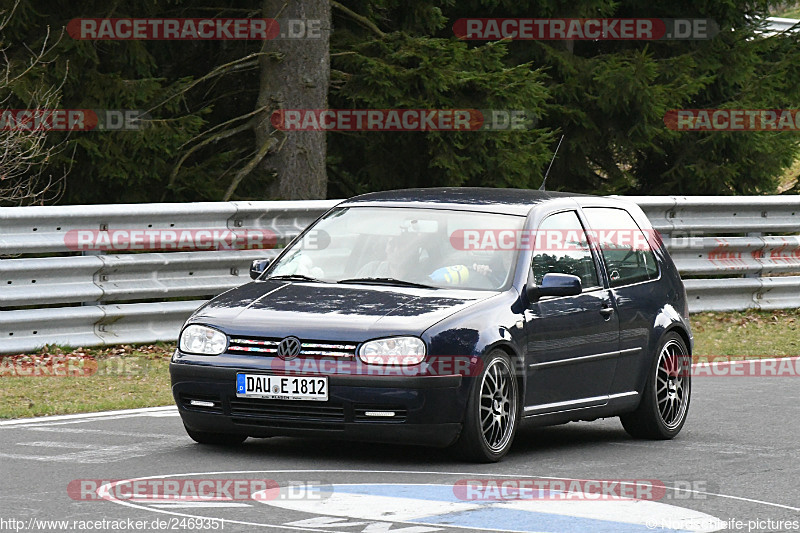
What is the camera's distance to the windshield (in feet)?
30.7

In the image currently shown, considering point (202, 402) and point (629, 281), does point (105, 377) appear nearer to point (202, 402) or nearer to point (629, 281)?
point (202, 402)

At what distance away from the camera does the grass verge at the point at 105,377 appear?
1098cm

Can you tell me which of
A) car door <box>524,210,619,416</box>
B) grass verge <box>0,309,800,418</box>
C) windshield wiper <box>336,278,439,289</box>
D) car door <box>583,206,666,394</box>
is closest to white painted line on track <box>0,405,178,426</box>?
grass verge <box>0,309,800,418</box>

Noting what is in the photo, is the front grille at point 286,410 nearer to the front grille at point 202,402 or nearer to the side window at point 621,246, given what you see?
the front grille at point 202,402

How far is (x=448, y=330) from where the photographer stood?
8.58 metres

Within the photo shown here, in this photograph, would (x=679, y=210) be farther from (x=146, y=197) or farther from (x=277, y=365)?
(x=277, y=365)

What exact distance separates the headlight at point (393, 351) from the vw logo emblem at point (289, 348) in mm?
351

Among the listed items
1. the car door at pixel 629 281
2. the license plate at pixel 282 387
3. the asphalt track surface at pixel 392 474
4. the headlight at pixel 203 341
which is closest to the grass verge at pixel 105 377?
the asphalt track surface at pixel 392 474

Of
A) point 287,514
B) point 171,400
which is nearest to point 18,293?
point 171,400

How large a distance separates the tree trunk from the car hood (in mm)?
9784

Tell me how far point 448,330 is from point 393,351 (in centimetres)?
33

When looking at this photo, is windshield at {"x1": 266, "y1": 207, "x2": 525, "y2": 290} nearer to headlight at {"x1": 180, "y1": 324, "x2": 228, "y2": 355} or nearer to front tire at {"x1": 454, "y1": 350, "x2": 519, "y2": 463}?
front tire at {"x1": 454, "y1": 350, "x2": 519, "y2": 463}

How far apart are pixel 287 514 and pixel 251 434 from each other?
179 cm

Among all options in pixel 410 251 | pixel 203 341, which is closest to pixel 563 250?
pixel 410 251
